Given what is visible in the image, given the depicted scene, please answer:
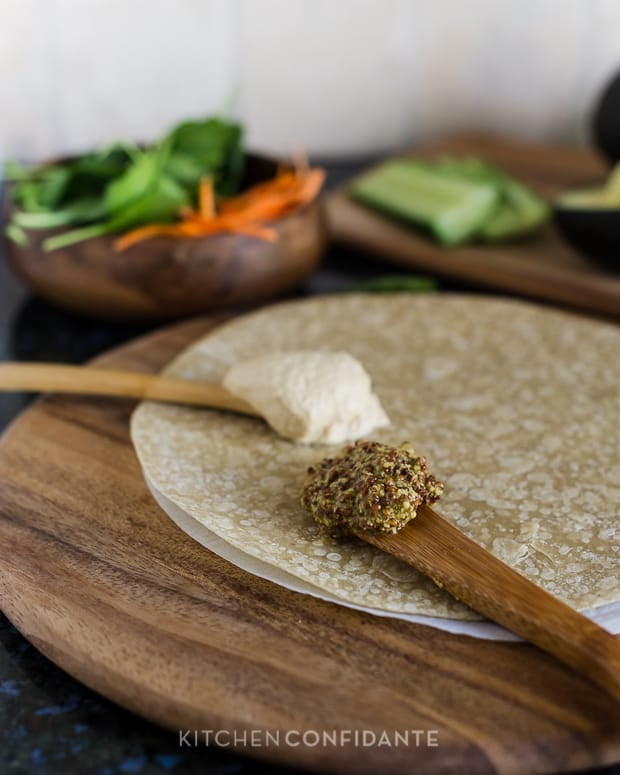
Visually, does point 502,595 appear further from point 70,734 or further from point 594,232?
point 594,232

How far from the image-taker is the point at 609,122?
7.73ft

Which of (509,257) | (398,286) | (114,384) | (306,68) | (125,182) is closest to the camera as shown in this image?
(114,384)

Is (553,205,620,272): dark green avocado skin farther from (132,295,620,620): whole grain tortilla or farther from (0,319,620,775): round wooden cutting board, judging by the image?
(0,319,620,775): round wooden cutting board

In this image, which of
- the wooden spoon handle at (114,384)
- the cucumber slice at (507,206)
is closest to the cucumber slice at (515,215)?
the cucumber slice at (507,206)

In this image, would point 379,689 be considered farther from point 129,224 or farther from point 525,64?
point 525,64

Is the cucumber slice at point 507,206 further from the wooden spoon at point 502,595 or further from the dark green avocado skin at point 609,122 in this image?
the wooden spoon at point 502,595

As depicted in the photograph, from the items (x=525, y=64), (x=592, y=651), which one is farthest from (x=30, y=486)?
(x=525, y=64)

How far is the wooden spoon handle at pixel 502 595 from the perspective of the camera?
3.18 ft

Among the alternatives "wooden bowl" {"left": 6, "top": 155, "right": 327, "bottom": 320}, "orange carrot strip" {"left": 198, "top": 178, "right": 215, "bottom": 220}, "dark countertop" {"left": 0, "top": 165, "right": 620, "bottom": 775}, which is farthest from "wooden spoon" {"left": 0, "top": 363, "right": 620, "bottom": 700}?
"orange carrot strip" {"left": 198, "top": 178, "right": 215, "bottom": 220}

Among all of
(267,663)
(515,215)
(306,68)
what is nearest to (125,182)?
(515,215)

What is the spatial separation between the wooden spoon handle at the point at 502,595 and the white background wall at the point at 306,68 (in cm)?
186

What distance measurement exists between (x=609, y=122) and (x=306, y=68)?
91 centimetres

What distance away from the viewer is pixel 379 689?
3.22 ft

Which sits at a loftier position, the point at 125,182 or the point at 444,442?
the point at 125,182
